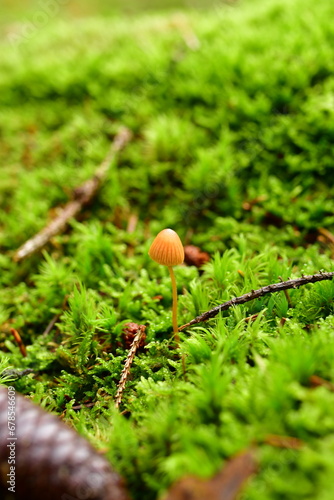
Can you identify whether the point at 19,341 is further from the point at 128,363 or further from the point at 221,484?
the point at 221,484

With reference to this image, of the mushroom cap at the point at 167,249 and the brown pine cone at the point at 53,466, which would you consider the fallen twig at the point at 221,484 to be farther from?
the mushroom cap at the point at 167,249

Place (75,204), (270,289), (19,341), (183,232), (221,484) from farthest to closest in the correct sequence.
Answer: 1. (75,204)
2. (183,232)
3. (19,341)
4. (270,289)
5. (221,484)

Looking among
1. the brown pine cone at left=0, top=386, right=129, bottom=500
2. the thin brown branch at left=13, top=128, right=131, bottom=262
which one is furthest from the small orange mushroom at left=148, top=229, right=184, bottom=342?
the thin brown branch at left=13, top=128, right=131, bottom=262

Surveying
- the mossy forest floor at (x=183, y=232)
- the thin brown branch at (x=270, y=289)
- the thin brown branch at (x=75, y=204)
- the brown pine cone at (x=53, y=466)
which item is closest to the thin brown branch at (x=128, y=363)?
the mossy forest floor at (x=183, y=232)

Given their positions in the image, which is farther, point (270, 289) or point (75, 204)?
point (75, 204)

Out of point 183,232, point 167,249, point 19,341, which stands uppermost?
point 167,249

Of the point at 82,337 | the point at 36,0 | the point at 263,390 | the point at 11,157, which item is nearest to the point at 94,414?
the point at 82,337

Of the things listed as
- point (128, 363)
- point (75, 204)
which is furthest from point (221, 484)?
point (75, 204)
